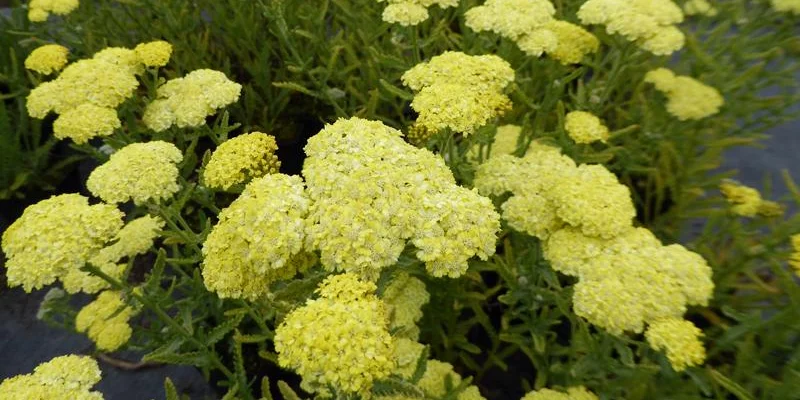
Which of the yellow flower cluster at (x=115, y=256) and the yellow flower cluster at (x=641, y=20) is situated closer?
the yellow flower cluster at (x=115, y=256)

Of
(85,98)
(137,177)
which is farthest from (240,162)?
(85,98)

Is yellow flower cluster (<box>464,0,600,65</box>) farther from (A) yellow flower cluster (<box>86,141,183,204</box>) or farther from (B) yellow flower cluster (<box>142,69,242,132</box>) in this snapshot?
(A) yellow flower cluster (<box>86,141,183,204</box>)

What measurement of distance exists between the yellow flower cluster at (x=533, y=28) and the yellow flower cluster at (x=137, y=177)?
117 cm

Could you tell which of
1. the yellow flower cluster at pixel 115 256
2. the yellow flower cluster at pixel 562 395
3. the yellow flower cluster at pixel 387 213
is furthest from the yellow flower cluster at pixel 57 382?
the yellow flower cluster at pixel 562 395

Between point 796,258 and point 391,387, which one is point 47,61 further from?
point 796,258

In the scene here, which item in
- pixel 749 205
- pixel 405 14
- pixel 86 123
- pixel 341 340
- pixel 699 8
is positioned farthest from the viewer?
pixel 699 8

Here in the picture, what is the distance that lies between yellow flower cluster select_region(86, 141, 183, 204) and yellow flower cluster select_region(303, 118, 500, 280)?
1.65 ft

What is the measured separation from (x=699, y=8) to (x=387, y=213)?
2.43 meters

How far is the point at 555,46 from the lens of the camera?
1942 mm

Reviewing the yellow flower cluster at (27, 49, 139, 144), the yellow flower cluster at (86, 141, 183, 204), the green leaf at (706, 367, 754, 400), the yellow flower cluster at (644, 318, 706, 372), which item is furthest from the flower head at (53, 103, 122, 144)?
the green leaf at (706, 367, 754, 400)

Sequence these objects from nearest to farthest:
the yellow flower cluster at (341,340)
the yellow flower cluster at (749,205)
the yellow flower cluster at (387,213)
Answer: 1. the yellow flower cluster at (341,340)
2. the yellow flower cluster at (387,213)
3. the yellow flower cluster at (749,205)

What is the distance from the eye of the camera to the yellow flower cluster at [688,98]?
7.23ft

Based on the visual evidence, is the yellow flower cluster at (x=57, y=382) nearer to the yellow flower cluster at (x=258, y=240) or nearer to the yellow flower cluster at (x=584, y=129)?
the yellow flower cluster at (x=258, y=240)

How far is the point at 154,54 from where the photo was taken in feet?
6.27
